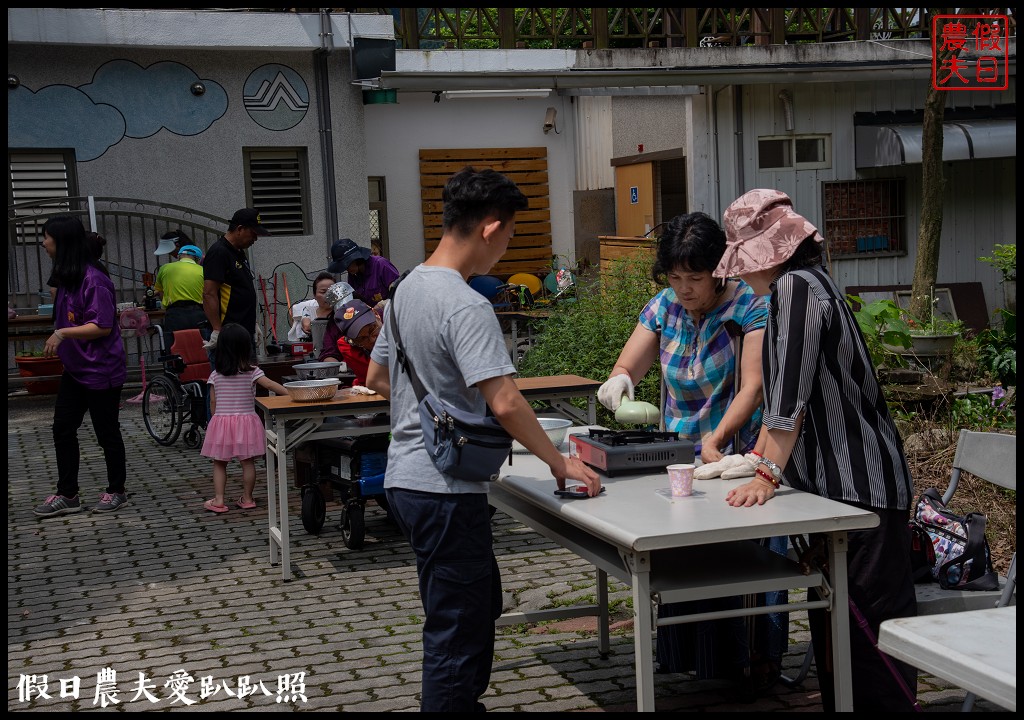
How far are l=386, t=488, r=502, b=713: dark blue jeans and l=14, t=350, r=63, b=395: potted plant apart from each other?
36.6 feet

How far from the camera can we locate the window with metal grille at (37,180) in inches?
565

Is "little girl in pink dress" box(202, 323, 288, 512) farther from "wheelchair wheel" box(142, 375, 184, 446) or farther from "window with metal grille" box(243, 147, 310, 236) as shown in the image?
"window with metal grille" box(243, 147, 310, 236)

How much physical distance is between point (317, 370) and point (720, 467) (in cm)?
338

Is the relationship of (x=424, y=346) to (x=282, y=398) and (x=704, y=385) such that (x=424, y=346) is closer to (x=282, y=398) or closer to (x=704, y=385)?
(x=704, y=385)

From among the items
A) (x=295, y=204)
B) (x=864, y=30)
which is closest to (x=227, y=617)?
(x=295, y=204)

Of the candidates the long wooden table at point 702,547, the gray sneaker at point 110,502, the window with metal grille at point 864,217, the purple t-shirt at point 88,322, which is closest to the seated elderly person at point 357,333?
the purple t-shirt at point 88,322

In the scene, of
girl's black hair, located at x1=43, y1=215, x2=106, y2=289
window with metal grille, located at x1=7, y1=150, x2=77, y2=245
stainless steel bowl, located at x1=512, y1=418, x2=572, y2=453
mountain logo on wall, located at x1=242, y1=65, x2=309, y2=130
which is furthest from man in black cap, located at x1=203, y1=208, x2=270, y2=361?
mountain logo on wall, located at x1=242, y1=65, x2=309, y2=130

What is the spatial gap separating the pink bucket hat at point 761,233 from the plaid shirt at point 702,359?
444 millimetres

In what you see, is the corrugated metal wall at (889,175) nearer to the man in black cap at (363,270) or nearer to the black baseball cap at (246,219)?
the man in black cap at (363,270)

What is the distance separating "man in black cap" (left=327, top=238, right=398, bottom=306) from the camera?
911 centimetres

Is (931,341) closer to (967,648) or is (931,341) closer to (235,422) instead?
(235,422)

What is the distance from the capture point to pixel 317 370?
21.5 feet

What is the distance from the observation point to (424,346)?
3330mm

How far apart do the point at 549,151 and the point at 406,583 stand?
14.0 m
